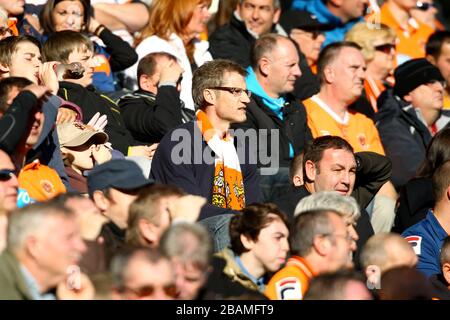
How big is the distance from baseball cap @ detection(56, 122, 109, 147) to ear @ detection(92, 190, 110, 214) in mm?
1209

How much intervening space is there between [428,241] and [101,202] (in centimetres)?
252

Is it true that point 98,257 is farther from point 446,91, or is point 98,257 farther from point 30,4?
Result: point 446,91

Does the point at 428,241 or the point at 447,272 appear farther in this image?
the point at 428,241

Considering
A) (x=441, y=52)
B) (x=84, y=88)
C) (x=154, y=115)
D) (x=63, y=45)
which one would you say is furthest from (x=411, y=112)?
(x=63, y=45)

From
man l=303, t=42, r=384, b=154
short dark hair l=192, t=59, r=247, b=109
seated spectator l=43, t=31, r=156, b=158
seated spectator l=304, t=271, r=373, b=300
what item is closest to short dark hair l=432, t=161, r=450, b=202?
short dark hair l=192, t=59, r=247, b=109

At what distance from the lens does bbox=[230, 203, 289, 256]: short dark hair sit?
8.05 m

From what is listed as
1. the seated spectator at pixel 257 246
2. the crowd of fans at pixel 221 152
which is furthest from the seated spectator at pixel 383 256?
the seated spectator at pixel 257 246

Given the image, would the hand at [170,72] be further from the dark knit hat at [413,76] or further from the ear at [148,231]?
the ear at [148,231]

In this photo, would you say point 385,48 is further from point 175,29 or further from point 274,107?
point 274,107

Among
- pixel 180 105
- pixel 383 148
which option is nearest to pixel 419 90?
pixel 383 148

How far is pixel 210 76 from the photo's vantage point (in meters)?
9.69

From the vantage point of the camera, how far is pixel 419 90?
1252 centimetres

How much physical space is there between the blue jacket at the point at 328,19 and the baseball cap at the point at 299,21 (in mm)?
397

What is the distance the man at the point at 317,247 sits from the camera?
7.76 metres
